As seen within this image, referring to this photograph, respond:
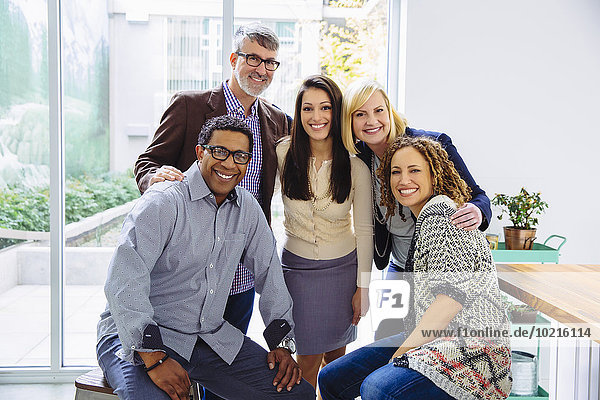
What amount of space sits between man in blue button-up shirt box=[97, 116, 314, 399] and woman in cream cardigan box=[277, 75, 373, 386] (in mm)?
225

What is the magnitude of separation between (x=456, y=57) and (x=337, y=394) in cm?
193

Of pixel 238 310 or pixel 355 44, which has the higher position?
pixel 355 44

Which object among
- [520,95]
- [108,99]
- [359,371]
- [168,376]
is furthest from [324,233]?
[108,99]

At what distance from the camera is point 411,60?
287cm

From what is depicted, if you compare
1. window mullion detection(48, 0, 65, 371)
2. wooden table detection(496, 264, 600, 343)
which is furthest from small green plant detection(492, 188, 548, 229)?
window mullion detection(48, 0, 65, 371)

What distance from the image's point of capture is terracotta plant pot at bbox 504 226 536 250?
103 inches

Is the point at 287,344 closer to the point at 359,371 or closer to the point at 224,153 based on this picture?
the point at 359,371

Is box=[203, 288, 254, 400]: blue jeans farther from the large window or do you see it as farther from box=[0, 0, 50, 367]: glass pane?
box=[0, 0, 50, 367]: glass pane

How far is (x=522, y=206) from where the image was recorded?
2.71 metres

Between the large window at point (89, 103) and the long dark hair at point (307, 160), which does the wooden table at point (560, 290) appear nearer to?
the long dark hair at point (307, 160)

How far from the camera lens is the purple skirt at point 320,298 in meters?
2.08

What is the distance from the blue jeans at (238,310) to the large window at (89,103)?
3.38 feet

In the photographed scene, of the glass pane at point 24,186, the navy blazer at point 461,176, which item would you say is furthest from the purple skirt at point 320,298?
the glass pane at point 24,186

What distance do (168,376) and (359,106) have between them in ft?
3.81
